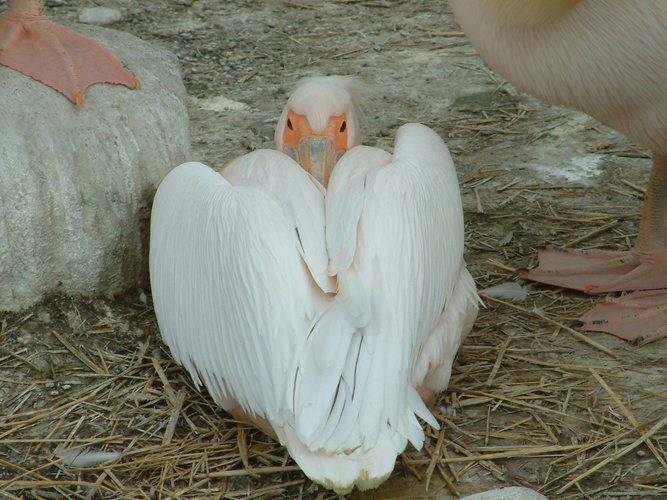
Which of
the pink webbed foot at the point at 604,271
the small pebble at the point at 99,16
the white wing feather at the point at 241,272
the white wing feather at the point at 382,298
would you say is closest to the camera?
the white wing feather at the point at 382,298

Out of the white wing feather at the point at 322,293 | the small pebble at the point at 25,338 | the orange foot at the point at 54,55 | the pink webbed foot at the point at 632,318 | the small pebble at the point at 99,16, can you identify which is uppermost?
the orange foot at the point at 54,55

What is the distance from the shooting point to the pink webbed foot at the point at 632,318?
10.4ft

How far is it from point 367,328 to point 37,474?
0.90 metres

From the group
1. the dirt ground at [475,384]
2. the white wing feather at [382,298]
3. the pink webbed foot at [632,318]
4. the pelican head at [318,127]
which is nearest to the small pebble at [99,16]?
the dirt ground at [475,384]

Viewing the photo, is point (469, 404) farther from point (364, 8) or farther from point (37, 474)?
point (364, 8)

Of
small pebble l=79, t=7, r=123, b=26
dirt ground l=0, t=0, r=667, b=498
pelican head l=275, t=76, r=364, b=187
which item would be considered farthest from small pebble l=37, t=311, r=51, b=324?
small pebble l=79, t=7, r=123, b=26

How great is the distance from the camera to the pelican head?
121 inches

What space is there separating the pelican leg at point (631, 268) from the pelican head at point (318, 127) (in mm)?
828

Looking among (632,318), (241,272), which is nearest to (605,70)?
(632,318)

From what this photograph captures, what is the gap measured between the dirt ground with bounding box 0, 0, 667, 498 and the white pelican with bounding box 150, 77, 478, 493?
14 centimetres

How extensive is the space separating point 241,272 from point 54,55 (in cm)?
112

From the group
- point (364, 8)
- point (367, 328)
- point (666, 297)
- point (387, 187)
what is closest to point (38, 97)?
point (387, 187)

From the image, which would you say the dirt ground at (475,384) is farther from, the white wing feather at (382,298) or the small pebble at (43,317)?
the white wing feather at (382,298)

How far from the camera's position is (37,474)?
255 cm
